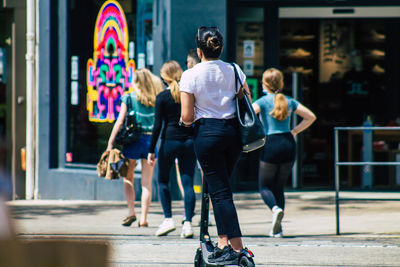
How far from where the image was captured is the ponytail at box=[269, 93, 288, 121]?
22.9 feet

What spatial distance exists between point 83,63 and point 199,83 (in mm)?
6934

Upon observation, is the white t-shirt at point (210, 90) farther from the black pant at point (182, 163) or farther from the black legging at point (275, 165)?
the black legging at point (275, 165)

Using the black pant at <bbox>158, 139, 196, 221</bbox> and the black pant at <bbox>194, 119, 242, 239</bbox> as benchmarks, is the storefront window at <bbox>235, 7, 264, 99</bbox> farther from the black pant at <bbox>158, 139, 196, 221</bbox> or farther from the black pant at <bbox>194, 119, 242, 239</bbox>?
the black pant at <bbox>194, 119, 242, 239</bbox>

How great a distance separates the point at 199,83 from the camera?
495 cm

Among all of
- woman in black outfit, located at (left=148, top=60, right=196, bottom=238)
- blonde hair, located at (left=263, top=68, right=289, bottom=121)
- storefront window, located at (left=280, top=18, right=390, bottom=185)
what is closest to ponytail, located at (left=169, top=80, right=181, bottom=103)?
woman in black outfit, located at (left=148, top=60, right=196, bottom=238)

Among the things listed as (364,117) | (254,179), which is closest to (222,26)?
(254,179)

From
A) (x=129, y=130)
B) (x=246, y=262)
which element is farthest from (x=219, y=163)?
(x=129, y=130)

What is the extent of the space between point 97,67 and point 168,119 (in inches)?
191

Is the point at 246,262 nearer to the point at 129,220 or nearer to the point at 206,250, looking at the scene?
the point at 206,250

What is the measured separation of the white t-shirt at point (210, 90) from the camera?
495cm

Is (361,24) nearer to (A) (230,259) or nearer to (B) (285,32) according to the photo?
(B) (285,32)

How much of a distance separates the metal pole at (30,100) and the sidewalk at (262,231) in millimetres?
749

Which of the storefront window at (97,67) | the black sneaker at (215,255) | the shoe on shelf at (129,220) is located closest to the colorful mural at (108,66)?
the storefront window at (97,67)

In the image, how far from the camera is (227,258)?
185 inches
